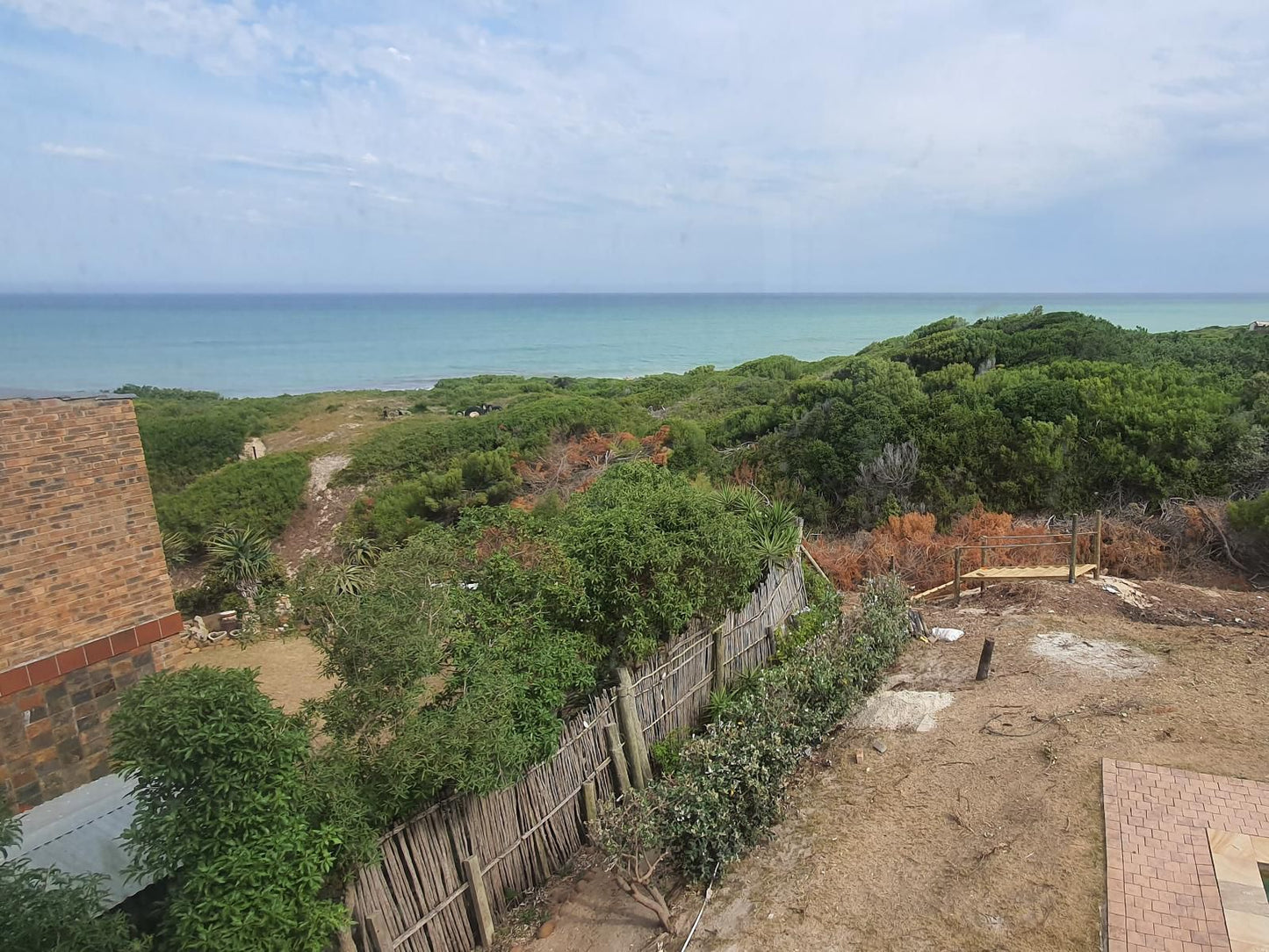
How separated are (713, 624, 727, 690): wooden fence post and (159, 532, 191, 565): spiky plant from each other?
14.7m

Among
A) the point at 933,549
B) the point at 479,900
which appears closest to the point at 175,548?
the point at 479,900

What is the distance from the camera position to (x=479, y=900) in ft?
18.5

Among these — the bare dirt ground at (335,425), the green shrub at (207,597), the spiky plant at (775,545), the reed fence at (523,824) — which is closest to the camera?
the reed fence at (523,824)

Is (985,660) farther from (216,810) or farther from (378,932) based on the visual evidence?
(216,810)

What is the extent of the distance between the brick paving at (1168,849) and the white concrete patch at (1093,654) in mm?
→ 2231

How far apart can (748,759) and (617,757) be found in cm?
128

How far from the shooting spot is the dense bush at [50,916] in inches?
144

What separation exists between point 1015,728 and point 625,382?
39.4 metres

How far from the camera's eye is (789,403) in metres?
23.5

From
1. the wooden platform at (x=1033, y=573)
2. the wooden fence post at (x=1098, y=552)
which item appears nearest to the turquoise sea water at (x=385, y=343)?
the wooden fence post at (x=1098, y=552)

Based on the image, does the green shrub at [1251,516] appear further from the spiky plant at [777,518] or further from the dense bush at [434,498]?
the dense bush at [434,498]

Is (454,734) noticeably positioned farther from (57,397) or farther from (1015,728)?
(57,397)

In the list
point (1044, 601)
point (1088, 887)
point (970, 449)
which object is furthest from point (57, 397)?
point (970, 449)

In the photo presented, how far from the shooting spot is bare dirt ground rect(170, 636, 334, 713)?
38.9 ft
